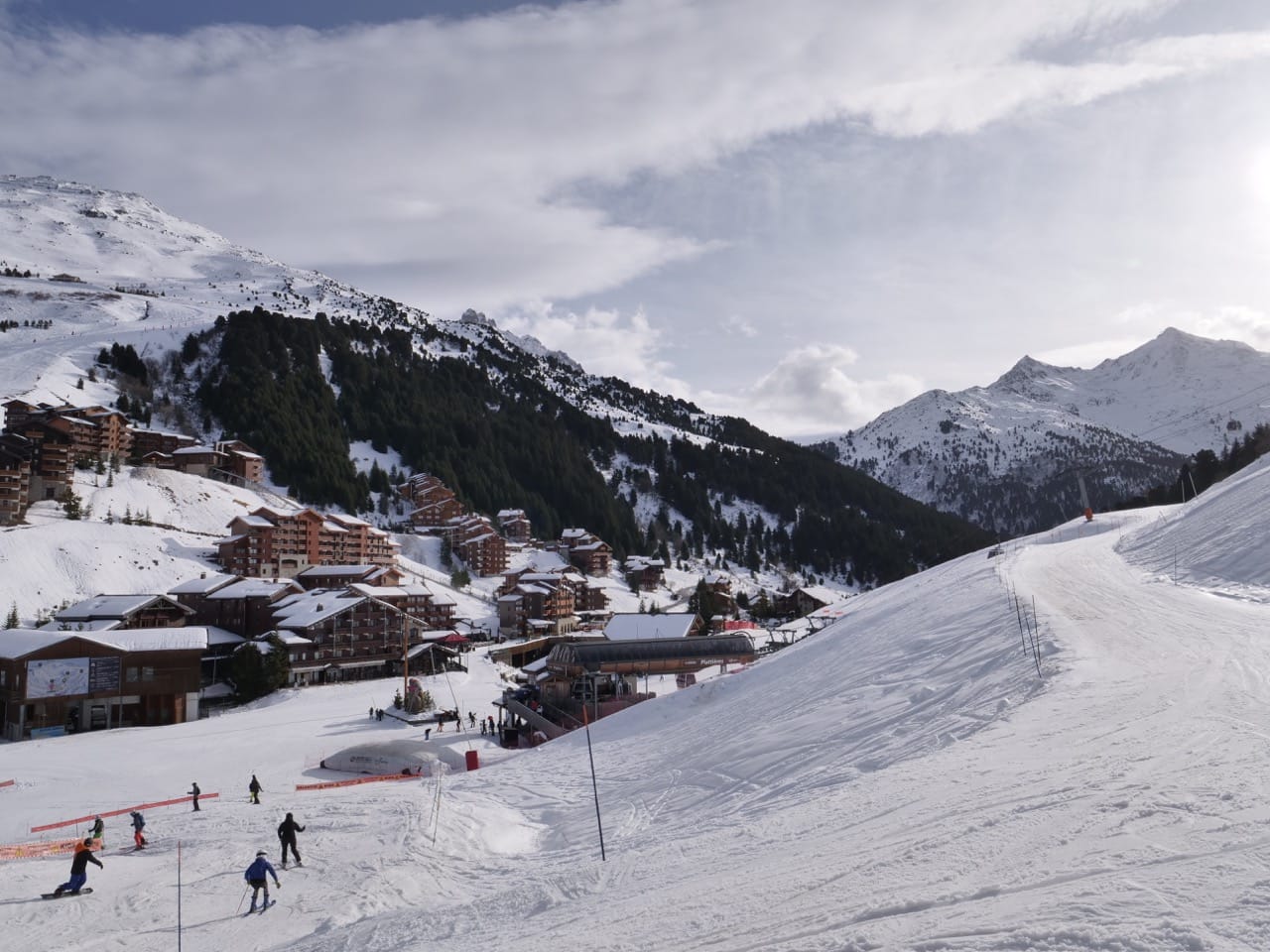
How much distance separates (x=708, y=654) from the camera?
4325 cm

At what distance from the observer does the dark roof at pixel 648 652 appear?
40.8m

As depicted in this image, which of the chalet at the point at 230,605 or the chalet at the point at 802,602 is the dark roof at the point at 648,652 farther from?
the chalet at the point at 802,602

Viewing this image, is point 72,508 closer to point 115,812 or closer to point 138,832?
point 115,812

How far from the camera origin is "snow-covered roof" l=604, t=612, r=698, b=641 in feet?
172

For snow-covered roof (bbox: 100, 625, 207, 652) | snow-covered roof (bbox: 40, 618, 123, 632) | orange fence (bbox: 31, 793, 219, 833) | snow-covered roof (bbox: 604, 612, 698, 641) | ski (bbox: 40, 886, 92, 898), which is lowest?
ski (bbox: 40, 886, 92, 898)

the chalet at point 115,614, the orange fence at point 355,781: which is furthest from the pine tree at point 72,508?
the orange fence at point 355,781

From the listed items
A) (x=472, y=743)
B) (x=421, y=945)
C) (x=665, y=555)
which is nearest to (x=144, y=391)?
(x=665, y=555)

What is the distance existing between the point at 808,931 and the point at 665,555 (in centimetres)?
11306

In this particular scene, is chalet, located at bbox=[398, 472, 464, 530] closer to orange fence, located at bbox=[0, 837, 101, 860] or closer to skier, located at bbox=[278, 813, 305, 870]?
orange fence, located at bbox=[0, 837, 101, 860]

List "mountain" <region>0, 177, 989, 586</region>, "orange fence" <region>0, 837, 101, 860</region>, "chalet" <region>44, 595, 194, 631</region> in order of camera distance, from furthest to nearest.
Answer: "mountain" <region>0, 177, 989, 586</region>, "chalet" <region>44, 595, 194, 631</region>, "orange fence" <region>0, 837, 101, 860</region>

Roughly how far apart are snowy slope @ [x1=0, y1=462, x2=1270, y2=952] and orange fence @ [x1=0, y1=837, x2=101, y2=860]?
4.04 ft

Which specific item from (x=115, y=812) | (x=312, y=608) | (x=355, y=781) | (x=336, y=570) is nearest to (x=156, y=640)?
(x=312, y=608)

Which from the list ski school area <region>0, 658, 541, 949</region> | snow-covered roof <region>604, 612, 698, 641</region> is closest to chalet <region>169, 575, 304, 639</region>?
ski school area <region>0, 658, 541, 949</region>

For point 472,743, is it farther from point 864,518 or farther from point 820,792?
point 864,518
